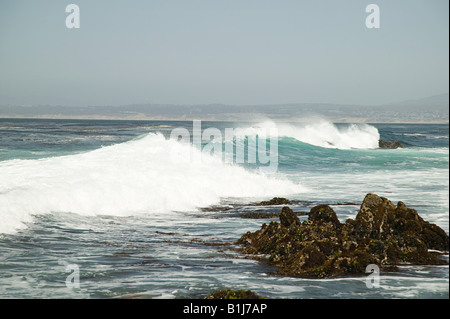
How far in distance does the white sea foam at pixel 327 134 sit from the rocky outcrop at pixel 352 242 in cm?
4520

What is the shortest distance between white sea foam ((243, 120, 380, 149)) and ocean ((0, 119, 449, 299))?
27.8m

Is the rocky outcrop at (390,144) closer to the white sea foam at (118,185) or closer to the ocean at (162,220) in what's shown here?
the ocean at (162,220)

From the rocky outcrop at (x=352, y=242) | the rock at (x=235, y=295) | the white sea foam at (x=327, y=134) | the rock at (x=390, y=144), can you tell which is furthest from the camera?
the white sea foam at (x=327, y=134)

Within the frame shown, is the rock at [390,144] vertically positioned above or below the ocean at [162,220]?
above

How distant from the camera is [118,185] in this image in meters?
18.7

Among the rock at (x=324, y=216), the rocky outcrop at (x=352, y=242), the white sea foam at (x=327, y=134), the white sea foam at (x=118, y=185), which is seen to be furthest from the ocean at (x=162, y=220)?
the white sea foam at (x=327, y=134)

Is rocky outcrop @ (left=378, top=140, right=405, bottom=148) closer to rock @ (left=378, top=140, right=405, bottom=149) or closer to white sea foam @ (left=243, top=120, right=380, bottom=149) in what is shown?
rock @ (left=378, top=140, right=405, bottom=149)

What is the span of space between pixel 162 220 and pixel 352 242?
6.47 meters

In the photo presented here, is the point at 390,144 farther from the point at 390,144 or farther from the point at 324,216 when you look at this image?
the point at 324,216

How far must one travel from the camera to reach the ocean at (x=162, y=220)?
8680 millimetres

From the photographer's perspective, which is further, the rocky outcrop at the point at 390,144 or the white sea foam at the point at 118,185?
the rocky outcrop at the point at 390,144

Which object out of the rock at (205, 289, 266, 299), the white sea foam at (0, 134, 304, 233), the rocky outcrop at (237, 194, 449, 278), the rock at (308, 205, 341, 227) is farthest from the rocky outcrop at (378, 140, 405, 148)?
the rock at (205, 289, 266, 299)

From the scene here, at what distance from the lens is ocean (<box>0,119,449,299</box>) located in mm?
8680
